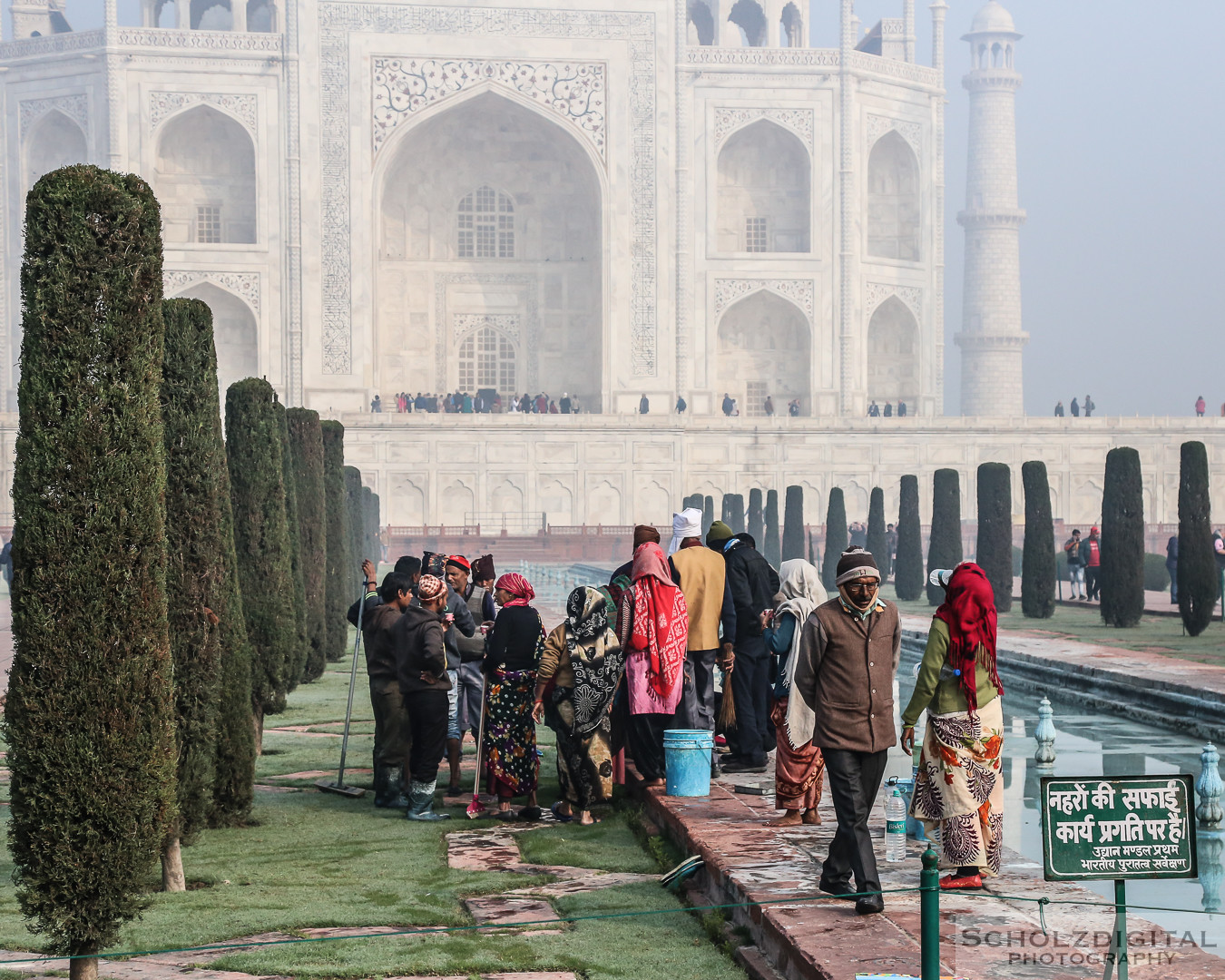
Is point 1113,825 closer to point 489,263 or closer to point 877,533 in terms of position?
point 877,533

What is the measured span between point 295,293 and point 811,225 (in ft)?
37.7

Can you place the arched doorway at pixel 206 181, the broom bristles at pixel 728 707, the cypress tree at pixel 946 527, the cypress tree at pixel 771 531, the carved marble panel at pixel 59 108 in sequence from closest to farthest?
the broom bristles at pixel 728 707
the cypress tree at pixel 946 527
the cypress tree at pixel 771 531
the carved marble panel at pixel 59 108
the arched doorway at pixel 206 181

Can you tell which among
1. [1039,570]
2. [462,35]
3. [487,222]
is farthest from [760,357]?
[1039,570]

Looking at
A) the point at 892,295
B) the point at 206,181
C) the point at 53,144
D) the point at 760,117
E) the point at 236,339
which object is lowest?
the point at 236,339

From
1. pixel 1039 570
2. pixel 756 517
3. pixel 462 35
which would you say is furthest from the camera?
pixel 462 35

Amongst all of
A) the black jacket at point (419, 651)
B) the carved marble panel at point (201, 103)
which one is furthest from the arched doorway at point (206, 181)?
the black jacket at point (419, 651)

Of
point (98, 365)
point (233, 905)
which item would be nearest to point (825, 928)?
point (233, 905)

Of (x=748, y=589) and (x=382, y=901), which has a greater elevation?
(x=748, y=589)

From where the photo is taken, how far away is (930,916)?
9.73 feet

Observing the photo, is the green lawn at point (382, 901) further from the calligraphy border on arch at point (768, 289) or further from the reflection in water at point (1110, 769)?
the calligraphy border on arch at point (768, 289)

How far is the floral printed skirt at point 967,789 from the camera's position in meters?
4.43

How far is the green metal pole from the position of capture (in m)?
2.93

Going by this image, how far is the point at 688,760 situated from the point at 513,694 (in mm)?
758

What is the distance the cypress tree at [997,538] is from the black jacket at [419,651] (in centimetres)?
1107
